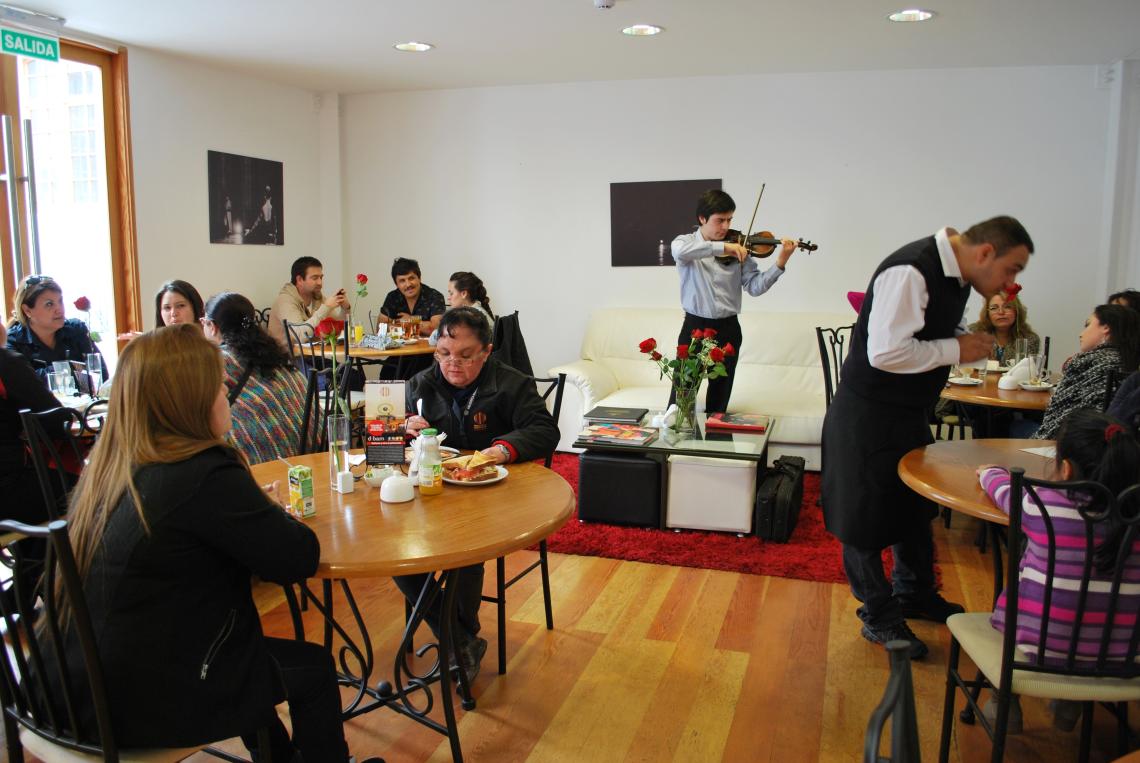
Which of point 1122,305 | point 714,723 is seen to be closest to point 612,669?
point 714,723

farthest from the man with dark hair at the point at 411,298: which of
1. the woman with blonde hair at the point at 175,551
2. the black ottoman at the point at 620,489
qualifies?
the woman with blonde hair at the point at 175,551

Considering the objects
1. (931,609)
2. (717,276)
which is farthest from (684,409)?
(931,609)

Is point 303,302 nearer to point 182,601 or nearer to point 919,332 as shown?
point 919,332

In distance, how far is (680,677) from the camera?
8.89 ft

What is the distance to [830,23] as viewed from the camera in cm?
455

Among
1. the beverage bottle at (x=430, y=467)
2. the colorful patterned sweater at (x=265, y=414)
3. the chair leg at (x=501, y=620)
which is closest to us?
the beverage bottle at (x=430, y=467)

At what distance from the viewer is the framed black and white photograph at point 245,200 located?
5781mm

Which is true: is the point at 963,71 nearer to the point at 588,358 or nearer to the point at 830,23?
the point at 830,23

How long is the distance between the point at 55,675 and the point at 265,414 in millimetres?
1533

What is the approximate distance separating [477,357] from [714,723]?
4.24 feet

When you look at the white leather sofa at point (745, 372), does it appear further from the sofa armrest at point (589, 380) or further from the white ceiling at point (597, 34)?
the white ceiling at point (597, 34)

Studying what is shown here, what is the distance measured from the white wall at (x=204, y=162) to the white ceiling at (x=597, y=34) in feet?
0.71

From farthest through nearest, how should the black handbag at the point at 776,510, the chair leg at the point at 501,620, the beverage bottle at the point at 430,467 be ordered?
the black handbag at the point at 776,510, the chair leg at the point at 501,620, the beverage bottle at the point at 430,467

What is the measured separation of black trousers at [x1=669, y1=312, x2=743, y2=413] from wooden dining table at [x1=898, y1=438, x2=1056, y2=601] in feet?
7.22
